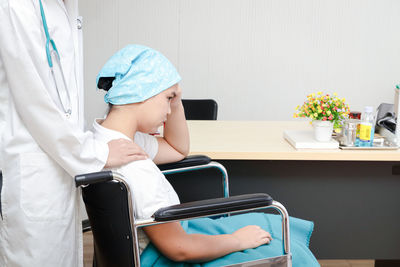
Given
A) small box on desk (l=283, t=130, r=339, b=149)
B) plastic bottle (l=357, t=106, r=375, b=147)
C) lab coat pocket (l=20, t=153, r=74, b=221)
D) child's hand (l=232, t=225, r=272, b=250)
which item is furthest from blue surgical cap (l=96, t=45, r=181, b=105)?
plastic bottle (l=357, t=106, r=375, b=147)

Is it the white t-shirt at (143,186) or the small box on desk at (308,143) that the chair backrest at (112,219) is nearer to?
the white t-shirt at (143,186)

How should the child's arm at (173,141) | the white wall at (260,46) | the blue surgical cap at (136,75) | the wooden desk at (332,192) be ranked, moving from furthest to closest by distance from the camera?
1. the white wall at (260,46)
2. the wooden desk at (332,192)
3. the child's arm at (173,141)
4. the blue surgical cap at (136,75)

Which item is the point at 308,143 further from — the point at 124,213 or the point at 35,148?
the point at 35,148

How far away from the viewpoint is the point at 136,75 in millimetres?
1346

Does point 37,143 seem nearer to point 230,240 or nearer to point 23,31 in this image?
point 23,31

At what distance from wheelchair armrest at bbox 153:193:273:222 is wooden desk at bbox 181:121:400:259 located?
0.81 m

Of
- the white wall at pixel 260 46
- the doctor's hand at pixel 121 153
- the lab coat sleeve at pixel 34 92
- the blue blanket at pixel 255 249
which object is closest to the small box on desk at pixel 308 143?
the blue blanket at pixel 255 249

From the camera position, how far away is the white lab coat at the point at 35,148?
1193 millimetres

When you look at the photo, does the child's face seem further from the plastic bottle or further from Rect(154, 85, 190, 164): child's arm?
the plastic bottle

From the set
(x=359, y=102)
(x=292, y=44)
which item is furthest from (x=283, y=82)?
(x=359, y=102)

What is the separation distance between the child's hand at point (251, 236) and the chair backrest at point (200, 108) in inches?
62.6

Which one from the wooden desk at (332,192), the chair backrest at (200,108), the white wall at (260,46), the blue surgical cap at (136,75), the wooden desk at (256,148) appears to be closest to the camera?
the blue surgical cap at (136,75)

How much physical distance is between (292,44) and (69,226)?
299cm

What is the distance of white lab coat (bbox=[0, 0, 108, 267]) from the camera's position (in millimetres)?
1193
